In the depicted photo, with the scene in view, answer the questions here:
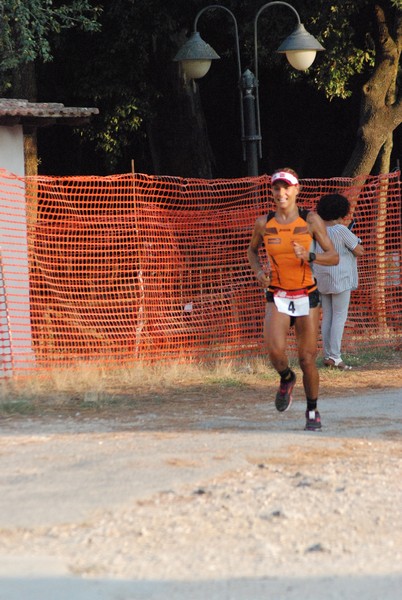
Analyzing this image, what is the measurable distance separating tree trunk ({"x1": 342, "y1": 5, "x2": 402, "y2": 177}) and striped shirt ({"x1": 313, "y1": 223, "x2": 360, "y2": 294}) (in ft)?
22.5

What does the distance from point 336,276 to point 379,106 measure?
7.63m

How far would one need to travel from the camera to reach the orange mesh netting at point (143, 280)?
13.6m

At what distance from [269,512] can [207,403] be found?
15.7 feet

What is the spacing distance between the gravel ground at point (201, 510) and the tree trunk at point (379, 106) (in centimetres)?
1076

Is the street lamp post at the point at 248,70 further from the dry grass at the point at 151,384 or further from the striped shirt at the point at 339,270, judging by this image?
the dry grass at the point at 151,384

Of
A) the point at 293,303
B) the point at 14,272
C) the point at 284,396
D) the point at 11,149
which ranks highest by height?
the point at 11,149

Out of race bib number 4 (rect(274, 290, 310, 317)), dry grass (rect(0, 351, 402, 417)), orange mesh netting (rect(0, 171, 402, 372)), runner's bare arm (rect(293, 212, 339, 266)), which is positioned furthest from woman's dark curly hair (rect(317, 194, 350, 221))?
race bib number 4 (rect(274, 290, 310, 317))

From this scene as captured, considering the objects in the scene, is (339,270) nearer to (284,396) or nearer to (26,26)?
(284,396)

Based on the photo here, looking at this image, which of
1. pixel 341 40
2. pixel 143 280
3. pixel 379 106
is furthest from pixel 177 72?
pixel 143 280

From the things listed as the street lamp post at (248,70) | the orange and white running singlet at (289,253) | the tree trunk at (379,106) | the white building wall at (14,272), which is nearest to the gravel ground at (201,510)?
the orange and white running singlet at (289,253)

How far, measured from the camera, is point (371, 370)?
13.7m

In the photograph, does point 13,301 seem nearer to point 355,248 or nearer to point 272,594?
point 355,248

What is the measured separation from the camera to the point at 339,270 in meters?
13.3

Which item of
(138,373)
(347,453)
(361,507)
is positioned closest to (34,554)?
(361,507)
